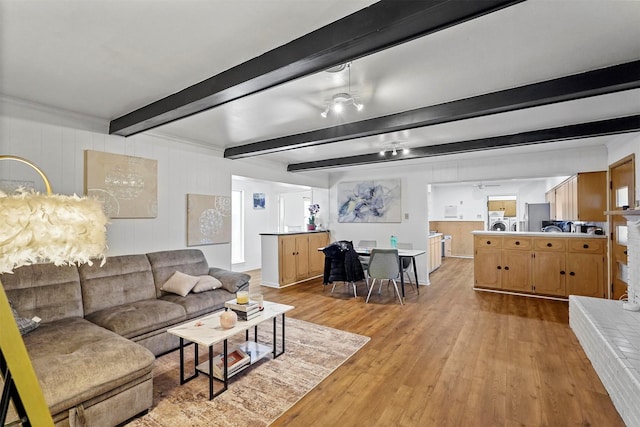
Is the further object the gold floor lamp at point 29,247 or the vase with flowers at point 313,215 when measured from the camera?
the vase with flowers at point 313,215

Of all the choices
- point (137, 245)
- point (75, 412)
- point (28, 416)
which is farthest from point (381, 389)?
point (137, 245)

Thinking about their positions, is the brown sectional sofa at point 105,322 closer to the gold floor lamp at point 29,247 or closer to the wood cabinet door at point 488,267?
the gold floor lamp at point 29,247

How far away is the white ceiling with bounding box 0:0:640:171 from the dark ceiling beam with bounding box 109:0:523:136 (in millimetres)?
62

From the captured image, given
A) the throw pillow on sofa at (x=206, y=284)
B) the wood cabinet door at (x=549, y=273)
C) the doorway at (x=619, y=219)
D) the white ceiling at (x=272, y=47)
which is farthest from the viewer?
the wood cabinet door at (x=549, y=273)

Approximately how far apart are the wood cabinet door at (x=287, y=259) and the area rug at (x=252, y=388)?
8.12 feet

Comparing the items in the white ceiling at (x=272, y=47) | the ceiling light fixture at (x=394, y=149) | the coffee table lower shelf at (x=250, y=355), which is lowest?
the coffee table lower shelf at (x=250, y=355)

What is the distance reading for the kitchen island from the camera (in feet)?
14.5

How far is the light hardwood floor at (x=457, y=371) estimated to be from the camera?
2021mm

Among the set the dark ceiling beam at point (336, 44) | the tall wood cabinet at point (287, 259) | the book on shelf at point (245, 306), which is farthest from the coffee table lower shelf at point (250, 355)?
the tall wood cabinet at point (287, 259)

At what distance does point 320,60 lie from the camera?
5.62 feet

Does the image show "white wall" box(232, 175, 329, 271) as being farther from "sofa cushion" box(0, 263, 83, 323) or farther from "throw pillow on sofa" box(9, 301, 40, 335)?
"throw pillow on sofa" box(9, 301, 40, 335)

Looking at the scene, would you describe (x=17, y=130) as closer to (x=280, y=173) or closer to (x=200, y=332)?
(x=200, y=332)

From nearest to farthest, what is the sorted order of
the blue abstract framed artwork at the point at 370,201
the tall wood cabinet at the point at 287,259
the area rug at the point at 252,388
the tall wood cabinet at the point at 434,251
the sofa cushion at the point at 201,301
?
the area rug at the point at 252,388, the sofa cushion at the point at 201,301, the tall wood cabinet at the point at 287,259, the blue abstract framed artwork at the point at 370,201, the tall wood cabinet at the point at 434,251

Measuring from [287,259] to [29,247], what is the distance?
16.9 ft
